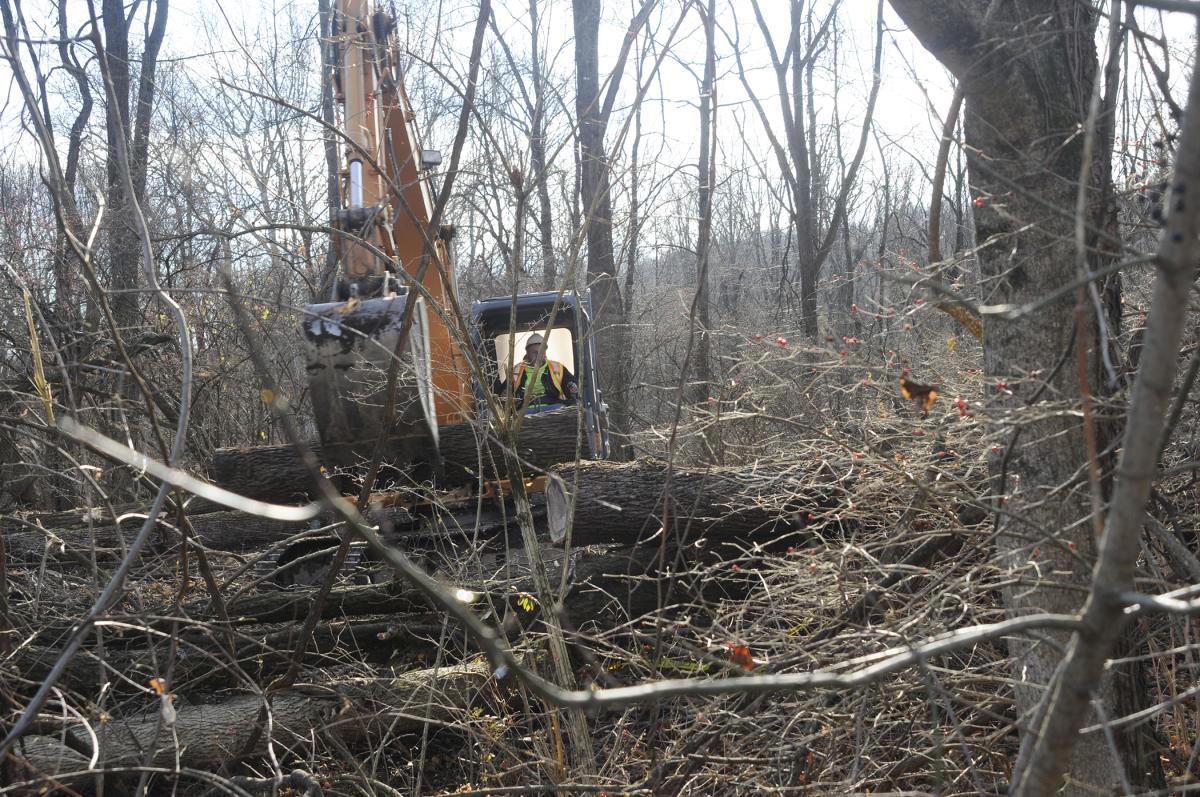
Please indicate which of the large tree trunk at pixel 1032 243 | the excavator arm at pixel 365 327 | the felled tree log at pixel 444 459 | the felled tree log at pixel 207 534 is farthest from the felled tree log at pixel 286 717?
the large tree trunk at pixel 1032 243

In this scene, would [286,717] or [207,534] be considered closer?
[286,717]

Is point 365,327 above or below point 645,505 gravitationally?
above

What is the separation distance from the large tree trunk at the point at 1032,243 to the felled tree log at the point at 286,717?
2.64m

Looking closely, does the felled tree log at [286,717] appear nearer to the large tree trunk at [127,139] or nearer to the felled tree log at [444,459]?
the felled tree log at [444,459]

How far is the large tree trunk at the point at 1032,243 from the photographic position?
3553mm

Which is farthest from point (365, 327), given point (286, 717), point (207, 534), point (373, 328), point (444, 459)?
point (207, 534)

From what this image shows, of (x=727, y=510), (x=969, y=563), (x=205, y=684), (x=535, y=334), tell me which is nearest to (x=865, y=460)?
(x=969, y=563)

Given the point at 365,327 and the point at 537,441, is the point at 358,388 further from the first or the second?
the point at 537,441

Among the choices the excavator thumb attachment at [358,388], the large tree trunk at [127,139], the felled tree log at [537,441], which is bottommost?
the felled tree log at [537,441]

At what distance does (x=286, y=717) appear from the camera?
5375mm

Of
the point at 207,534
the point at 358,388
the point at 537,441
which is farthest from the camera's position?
the point at 207,534

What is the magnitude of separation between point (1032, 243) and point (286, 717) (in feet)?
14.3

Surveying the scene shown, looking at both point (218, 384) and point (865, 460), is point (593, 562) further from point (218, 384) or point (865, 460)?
point (218, 384)

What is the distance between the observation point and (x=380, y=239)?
8500 mm
